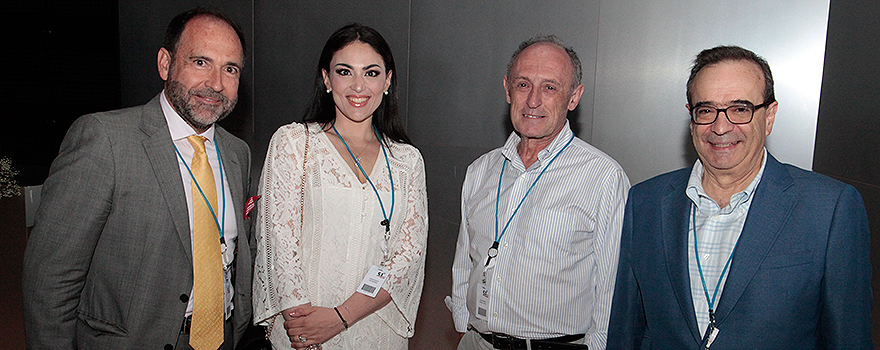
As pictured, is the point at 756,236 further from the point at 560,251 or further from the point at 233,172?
the point at 233,172

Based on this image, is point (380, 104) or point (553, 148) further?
point (380, 104)

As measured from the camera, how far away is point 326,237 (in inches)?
86.2

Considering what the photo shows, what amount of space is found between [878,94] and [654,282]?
174cm

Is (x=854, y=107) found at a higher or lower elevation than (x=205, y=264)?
higher

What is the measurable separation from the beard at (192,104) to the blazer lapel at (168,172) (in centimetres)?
13

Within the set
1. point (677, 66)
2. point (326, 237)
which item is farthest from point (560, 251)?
point (677, 66)

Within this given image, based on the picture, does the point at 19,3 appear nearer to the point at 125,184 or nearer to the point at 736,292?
the point at 125,184

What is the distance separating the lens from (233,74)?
2.16 meters

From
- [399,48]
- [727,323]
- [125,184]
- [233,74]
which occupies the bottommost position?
[727,323]

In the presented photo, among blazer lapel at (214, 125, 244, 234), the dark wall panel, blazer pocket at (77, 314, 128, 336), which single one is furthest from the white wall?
blazer pocket at (77, 314, 128, 336)

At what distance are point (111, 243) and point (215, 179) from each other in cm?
44

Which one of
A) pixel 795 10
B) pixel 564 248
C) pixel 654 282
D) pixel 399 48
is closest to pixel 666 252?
pixel 654 282

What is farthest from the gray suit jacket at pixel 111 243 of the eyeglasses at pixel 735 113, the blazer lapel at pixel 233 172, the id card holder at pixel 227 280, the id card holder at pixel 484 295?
the eyeglasses at pixel 735 113

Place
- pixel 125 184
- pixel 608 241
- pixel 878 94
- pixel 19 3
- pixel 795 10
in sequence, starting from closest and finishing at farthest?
pixel 125 184 < pixel 608 241 < pixel 878 94 < pixel 795 10 < pixel 19 3
